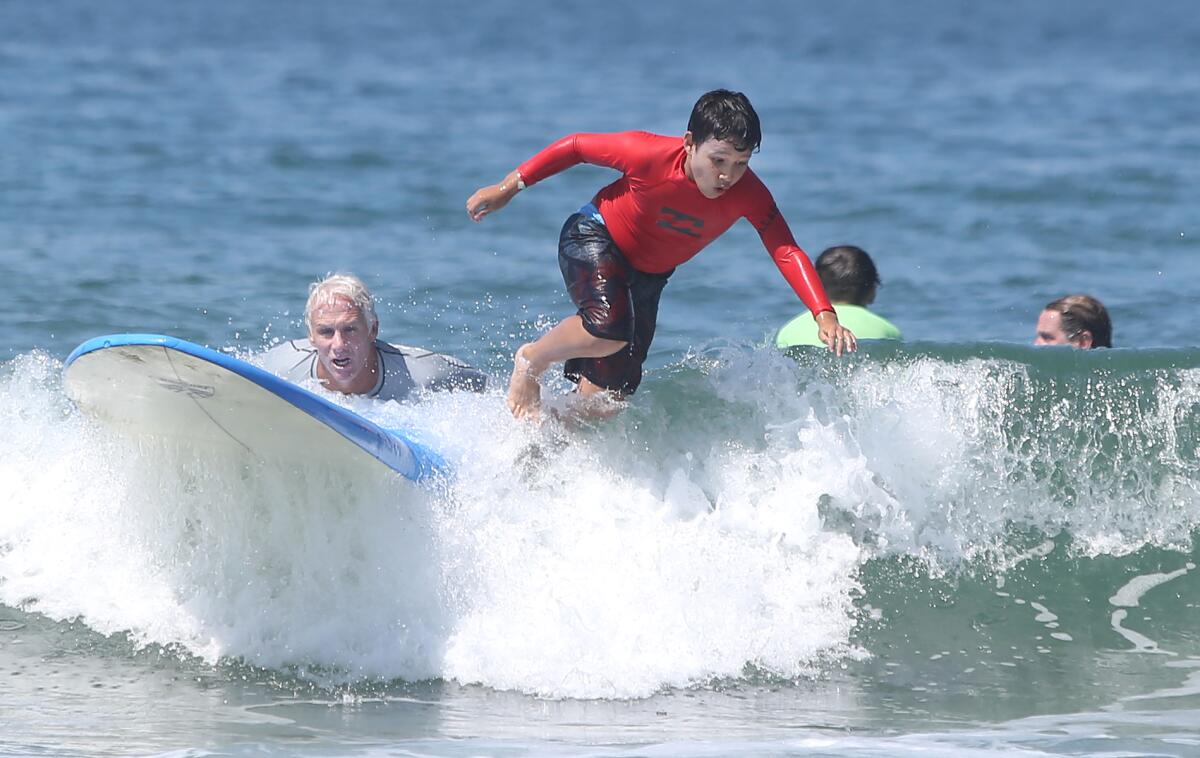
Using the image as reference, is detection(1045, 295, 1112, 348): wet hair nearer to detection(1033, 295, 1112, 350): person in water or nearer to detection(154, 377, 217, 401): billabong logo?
detection(1033, 295, 1112, 350): person in water

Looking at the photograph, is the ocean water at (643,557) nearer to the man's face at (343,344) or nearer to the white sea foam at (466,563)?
the white sea foam at (466,563)

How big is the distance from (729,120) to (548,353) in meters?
1.20

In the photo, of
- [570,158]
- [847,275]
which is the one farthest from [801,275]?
[847,275]

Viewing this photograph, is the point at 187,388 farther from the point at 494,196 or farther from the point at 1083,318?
the point at 1083,318

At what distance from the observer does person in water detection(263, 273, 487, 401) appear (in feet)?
19.9

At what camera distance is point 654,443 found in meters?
6.70

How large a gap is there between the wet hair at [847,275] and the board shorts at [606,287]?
85.4 inches

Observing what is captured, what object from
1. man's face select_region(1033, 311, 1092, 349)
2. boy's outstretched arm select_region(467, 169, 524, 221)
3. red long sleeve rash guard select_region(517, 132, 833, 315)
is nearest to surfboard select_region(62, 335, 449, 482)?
boy's outstretched arm select_region(467, 169, 524, 221)

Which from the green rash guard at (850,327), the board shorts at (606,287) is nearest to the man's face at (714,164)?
the board shorts at (606,287)

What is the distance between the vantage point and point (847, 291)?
8.14 meters

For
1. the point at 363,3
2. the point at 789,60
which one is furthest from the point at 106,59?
the point at 363,3

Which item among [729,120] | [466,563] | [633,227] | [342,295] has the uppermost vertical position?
[729,120]

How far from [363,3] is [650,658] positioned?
240 feet

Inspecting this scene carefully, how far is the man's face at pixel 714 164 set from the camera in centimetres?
552
